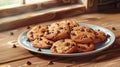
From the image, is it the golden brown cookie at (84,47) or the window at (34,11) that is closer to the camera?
the golden brown cookie at (84,47)

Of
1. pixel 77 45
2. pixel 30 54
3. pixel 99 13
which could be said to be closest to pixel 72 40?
pixel 77 45

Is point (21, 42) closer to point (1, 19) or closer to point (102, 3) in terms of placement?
point (1, 19)

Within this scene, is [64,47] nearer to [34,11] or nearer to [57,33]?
[57,33]

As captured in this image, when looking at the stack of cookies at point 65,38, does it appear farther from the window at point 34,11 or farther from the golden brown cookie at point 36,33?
the window at point 34,11

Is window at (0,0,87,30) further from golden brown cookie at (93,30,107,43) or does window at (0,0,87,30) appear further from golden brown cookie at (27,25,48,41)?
golden brown cookie at (93,30,107,43)

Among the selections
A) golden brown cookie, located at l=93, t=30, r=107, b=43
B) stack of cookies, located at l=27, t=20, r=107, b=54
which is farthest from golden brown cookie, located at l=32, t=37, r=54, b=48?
golden brown cookie, located at l=93, t=30, r=107, b=43

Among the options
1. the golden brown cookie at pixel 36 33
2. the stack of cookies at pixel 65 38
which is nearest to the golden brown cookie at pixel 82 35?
the stack of cookies at pixel 65 38

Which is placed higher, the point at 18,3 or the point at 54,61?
the point at 18,3
